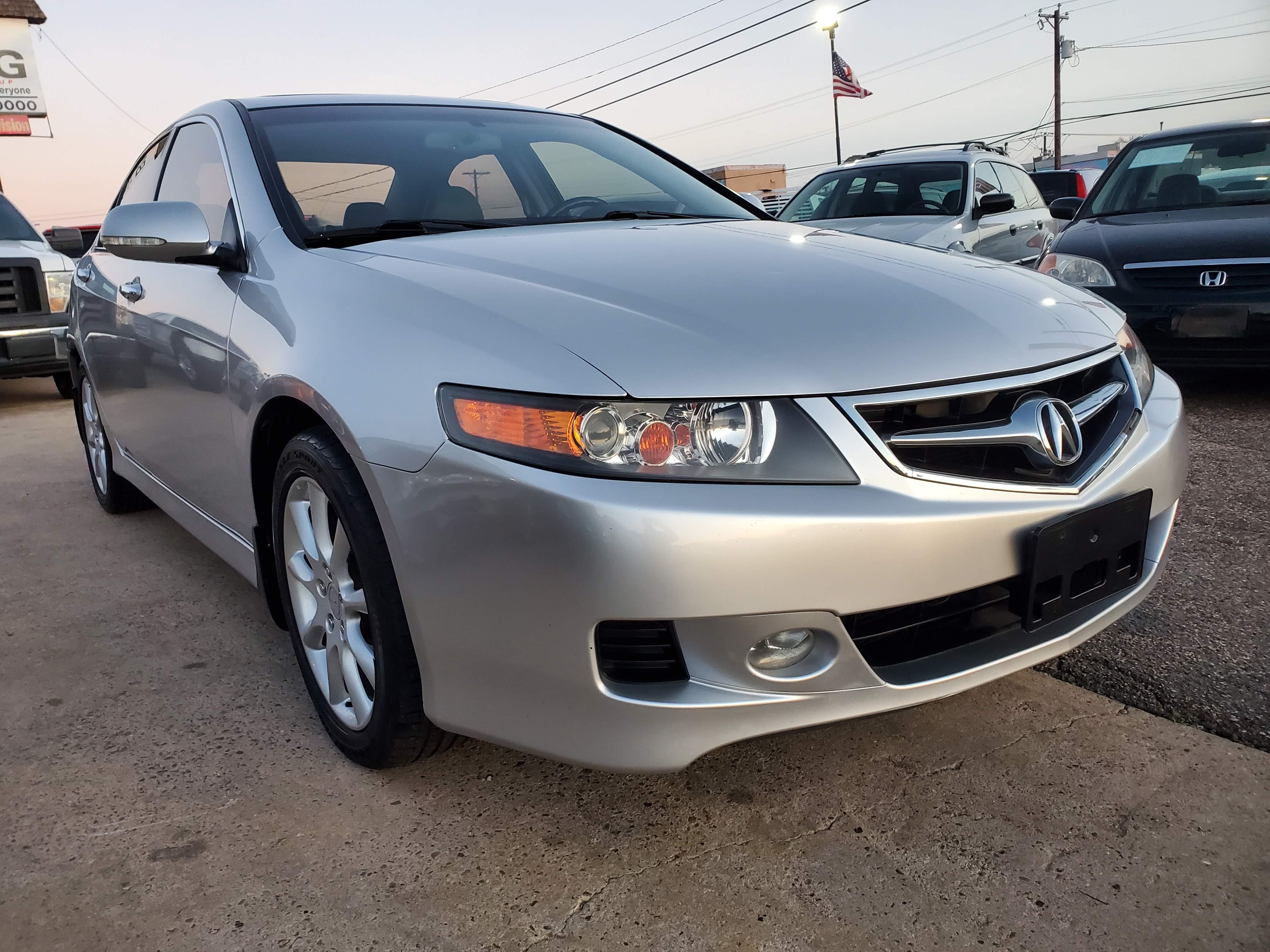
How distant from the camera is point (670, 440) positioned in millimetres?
1529

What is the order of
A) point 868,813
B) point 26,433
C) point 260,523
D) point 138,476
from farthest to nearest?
point 26,433 < point 138,476 < point 260,523 < point 868,813

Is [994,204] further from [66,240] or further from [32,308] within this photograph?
[32,308]

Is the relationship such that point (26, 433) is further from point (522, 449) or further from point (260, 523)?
point (522, 449)

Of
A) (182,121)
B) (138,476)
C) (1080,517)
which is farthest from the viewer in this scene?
(138,476)

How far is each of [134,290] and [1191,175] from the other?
5.58m

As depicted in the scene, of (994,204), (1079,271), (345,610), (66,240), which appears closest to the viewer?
(345,610)

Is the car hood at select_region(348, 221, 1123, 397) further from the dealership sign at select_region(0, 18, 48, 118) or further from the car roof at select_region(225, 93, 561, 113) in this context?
the dealership sign at select_region(0, 18, 48, 118)

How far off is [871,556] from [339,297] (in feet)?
3.68

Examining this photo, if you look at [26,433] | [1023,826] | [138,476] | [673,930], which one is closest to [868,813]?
[1023,826]

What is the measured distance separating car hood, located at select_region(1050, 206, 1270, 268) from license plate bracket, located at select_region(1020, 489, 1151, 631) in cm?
372

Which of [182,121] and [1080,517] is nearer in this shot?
[1080,517]

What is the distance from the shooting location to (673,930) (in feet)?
5.22

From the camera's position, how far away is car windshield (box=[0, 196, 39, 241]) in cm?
737

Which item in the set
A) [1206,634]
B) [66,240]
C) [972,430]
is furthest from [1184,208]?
[66,240]
